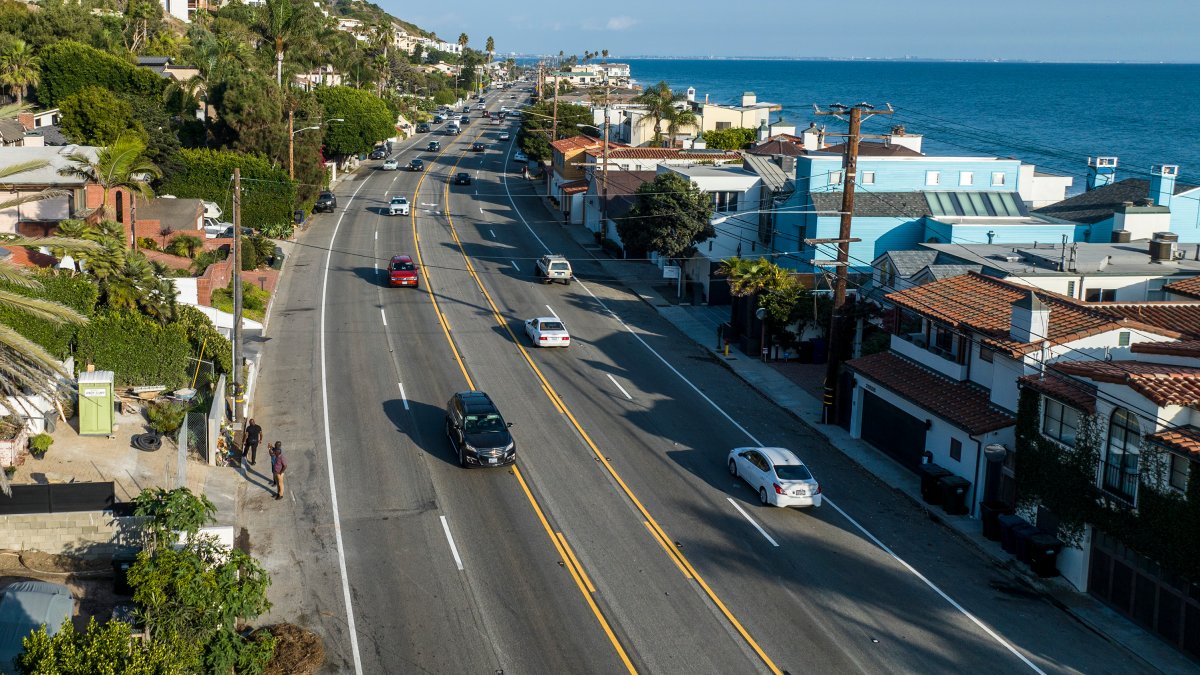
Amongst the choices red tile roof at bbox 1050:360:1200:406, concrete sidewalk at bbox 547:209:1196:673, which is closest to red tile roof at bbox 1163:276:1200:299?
red tile roof at bbox 1050:360:1200:406

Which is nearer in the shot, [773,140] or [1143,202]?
[1143,202]

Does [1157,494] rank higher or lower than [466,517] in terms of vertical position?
higher

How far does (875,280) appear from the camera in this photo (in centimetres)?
4734

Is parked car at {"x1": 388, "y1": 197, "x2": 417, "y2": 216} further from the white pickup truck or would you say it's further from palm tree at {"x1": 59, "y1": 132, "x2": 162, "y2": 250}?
palm tree at {"x1": 59, "y1": 132, "x2": 162, "y2": 250}

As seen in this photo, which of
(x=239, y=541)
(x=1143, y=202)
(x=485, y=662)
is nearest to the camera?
(x=485, y=662)

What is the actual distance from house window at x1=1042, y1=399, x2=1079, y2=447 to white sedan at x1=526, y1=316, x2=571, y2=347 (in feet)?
74.2

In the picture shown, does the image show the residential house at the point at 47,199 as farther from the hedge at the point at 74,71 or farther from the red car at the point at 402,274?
the hedge at the point at 74,71

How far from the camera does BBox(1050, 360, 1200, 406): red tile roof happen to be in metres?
23.5

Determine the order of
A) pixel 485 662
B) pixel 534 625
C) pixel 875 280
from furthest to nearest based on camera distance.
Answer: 1. pixel 875 280
2. pixel 534 625
3. pixel 485 662

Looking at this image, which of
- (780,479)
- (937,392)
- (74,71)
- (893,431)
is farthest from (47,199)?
(74,71)

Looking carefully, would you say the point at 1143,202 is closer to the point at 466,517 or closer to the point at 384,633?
the point at 466,517

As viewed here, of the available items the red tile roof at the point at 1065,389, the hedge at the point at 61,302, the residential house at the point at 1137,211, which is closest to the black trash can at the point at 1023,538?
the red tile roof at the point at 1065,389

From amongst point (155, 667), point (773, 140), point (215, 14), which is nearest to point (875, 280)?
point (155, 667)

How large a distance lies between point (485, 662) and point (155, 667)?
7.47 m
